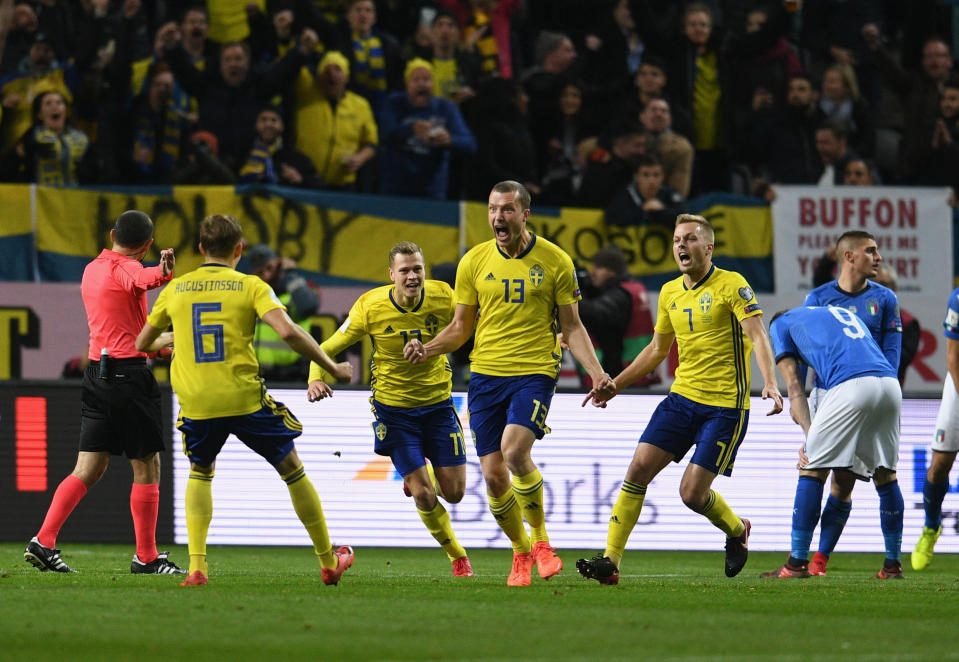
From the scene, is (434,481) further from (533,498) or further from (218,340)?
(218,340)

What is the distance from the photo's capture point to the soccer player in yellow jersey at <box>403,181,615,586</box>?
8945 mm

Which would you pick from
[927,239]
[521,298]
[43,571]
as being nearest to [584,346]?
[521,298]

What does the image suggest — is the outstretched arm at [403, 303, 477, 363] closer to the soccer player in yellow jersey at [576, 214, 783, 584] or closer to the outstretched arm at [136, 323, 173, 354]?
the soccer player in yellow jersey at [576, 214, 783, 584]

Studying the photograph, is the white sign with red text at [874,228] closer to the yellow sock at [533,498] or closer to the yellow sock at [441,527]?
the yellow sock at [441,527]

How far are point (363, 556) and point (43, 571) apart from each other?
3384 mm

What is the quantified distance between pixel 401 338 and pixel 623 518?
1882 mm

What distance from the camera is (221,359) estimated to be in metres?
8.05

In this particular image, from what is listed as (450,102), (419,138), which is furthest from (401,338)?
(450,102)

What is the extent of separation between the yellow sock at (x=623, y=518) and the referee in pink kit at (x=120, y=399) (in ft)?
9.28

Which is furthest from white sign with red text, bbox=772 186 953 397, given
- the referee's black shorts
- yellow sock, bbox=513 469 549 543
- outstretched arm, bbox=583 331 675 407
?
the referee's black shorts

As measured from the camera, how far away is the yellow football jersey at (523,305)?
356 inches

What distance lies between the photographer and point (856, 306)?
1028cm

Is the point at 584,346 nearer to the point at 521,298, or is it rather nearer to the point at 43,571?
the point at 521,298

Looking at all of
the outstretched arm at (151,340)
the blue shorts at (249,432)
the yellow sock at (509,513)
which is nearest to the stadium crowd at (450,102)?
the outstretched arm at (151,340)
